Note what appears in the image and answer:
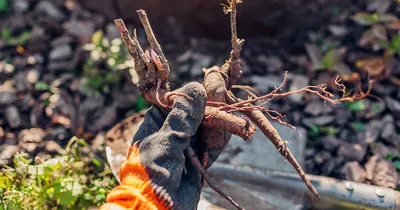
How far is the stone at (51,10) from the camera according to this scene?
3.18 metres

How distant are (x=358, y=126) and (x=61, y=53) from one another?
1.96 meters

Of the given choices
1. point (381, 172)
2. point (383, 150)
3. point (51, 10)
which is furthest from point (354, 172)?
point (51, 10)

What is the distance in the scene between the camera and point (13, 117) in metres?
2.62

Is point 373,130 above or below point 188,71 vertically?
below

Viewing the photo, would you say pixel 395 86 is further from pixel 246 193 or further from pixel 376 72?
pixel 246 193

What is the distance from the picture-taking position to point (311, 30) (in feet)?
10.1

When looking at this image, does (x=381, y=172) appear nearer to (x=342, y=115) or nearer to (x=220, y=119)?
(x=342, y=115)

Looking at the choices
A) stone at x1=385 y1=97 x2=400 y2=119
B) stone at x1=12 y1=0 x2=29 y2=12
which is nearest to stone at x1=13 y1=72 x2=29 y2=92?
stone at x1=12 y1=0 x2=29 y2=12

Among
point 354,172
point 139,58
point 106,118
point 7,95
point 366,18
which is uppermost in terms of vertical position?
point 139,58

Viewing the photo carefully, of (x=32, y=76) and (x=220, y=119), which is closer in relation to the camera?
(x=220, y=119)

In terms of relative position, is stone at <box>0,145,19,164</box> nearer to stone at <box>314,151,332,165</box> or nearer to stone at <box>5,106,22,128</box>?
stone at <box>5,106,22,128</box>

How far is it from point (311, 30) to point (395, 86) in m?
0.70

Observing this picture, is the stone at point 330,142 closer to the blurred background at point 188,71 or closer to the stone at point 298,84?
the blurred background at point 188,71

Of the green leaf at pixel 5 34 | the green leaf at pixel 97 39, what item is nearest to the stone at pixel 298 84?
the green leaf at pixel 97 39
